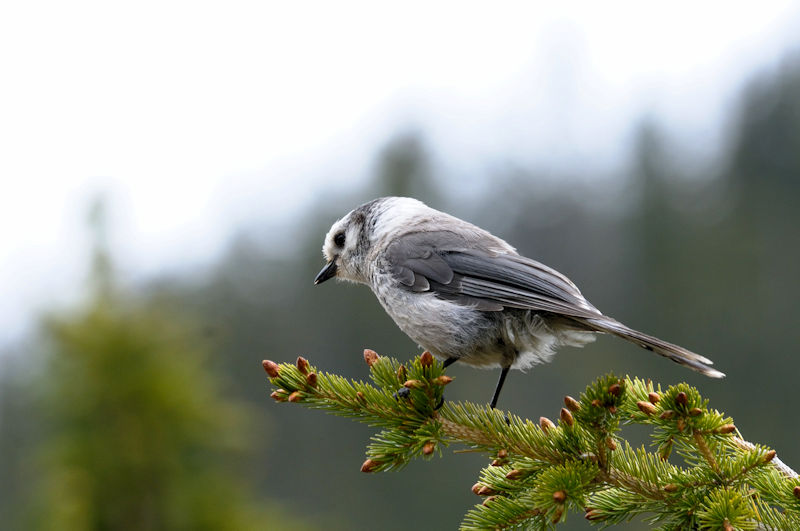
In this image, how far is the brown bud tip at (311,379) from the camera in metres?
2.74

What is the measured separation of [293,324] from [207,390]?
14168 mm

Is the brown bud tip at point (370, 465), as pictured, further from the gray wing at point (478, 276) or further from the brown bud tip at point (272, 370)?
the gray wing at point (478, 276)

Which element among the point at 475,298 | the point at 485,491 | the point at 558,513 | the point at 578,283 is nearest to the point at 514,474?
the point at 485,491

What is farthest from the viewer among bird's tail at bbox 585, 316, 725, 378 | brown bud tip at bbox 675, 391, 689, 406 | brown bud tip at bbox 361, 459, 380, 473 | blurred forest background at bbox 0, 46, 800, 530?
blurred forest background at bbox 0, 46, 800, 530

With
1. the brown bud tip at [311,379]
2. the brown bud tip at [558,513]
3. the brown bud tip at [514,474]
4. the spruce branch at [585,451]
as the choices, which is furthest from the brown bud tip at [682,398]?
the brown bud tip at [311,379]

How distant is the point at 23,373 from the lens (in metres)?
5.42

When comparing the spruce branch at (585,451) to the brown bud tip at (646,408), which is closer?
the spruce branch at (585,451)

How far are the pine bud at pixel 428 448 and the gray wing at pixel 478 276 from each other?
110 cm

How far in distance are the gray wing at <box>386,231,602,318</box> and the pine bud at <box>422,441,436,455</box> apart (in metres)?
1.10

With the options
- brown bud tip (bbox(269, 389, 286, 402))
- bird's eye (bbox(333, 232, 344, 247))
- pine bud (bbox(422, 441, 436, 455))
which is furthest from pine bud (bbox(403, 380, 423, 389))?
bird's eye (bbox(333, 232, 344, 247))

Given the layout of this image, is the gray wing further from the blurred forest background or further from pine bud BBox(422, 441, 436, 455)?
the blurred forest background

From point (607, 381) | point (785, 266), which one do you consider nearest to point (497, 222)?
point (785, 266)

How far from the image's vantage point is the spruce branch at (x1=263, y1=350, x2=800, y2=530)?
238 cm

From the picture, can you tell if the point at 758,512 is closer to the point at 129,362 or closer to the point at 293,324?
the point at 129,362
